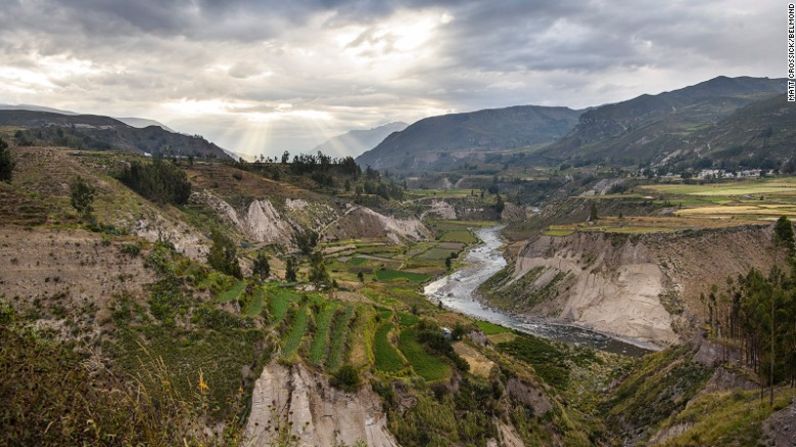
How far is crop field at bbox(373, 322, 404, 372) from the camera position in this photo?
26.3 metres

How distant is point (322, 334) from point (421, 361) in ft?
17.9

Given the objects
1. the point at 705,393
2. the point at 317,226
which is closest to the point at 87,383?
the point at 705,393

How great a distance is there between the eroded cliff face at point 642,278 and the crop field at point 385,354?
1310 inches

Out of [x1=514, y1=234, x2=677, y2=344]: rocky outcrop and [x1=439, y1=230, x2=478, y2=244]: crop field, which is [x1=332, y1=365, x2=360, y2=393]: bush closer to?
[x1=514, y1=234, x2=677, y2=344]: rocky outcrop

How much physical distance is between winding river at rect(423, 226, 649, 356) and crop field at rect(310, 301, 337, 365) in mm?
30393

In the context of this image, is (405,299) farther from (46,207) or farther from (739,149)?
(739,149)

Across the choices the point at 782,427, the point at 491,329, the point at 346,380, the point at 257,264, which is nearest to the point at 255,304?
the point at 346,380

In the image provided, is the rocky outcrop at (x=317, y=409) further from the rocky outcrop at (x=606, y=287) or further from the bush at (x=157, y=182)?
the bush at (x=157, y=182)

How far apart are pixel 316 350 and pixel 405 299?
116ft

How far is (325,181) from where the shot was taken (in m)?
132

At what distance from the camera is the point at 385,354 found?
2808 cm

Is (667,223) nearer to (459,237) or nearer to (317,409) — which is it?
(459,237)

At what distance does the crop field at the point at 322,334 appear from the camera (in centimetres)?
2525

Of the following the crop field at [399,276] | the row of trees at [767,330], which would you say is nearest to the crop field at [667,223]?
the crop field at [399,276]
